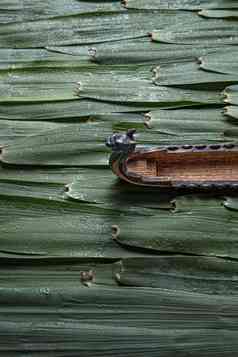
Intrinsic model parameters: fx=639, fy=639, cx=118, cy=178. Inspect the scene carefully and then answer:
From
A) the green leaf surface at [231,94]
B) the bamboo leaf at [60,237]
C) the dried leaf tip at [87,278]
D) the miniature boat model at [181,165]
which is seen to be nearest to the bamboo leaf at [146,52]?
the green leaf surface at [231,94]

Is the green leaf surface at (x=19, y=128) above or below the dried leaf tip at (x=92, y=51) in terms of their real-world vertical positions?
below

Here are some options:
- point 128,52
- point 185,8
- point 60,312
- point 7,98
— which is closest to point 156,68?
point 128,52

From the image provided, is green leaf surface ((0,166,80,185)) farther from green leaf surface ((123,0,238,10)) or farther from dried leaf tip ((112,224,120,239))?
green leaf surface ((123,0,238,10))

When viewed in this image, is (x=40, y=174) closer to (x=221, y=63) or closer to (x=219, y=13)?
(x=221, y=63)

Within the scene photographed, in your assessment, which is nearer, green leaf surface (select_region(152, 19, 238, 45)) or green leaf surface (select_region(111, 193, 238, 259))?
green leaf surface (select_region(111, 193, 238, 259))

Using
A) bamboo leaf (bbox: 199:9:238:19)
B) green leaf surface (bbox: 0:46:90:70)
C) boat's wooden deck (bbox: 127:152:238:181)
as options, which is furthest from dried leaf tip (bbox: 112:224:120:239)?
bamboo leaf (bbox: 199:9:238:19)

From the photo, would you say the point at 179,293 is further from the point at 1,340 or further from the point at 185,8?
the point at 185,8

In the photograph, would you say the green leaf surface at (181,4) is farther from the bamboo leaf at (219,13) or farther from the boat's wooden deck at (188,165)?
the boat's wooden deck at (188,165)

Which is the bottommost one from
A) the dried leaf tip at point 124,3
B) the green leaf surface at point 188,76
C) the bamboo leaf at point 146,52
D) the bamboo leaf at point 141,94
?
the bamboo leaf at point 141,94
